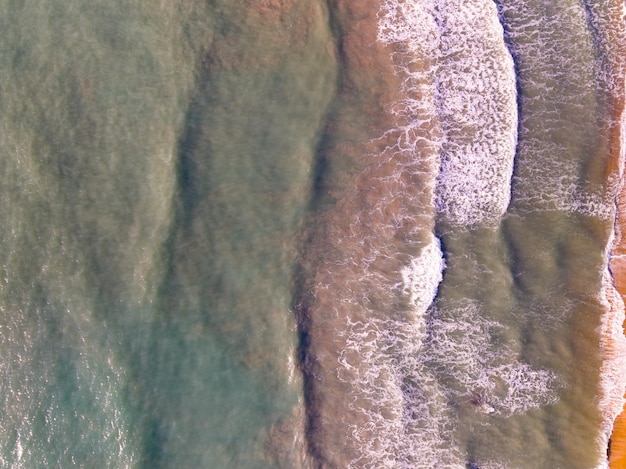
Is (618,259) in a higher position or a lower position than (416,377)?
higher

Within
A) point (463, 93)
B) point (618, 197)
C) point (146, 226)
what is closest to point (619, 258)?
point (618, 197)

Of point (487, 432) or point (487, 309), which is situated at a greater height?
point (487, 309)

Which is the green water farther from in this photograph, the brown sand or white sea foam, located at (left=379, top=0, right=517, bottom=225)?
the brown sand

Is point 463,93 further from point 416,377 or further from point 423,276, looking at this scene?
point 416,377

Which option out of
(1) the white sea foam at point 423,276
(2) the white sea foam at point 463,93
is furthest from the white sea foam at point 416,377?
(2) the white sea foam at point 463,93

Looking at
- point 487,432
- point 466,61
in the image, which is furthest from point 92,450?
point 466,61

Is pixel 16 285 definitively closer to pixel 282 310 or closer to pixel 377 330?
pixel 282 310

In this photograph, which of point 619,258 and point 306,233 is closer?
point 619,258
